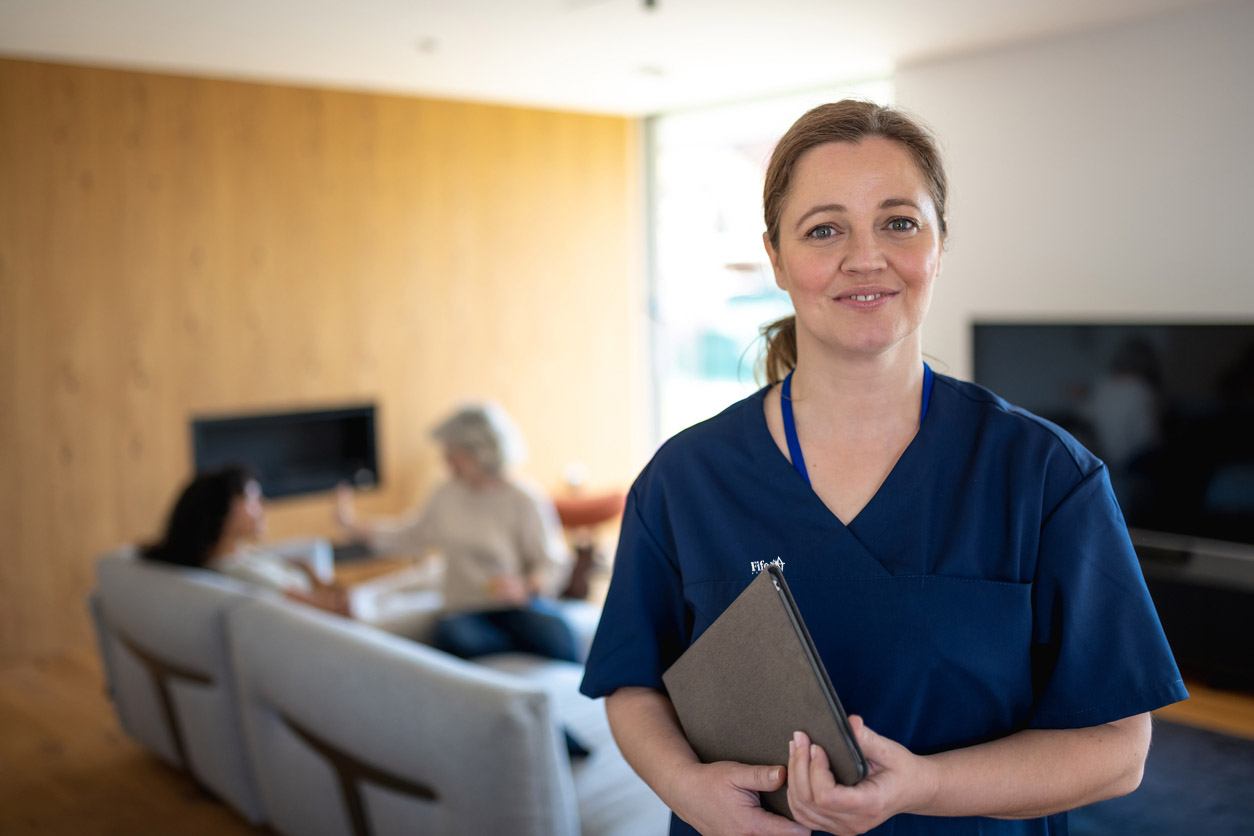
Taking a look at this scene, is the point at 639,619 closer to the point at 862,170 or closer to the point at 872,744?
the point at 872,744

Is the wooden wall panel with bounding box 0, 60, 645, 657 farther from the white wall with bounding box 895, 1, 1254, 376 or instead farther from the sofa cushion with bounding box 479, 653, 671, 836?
the sofa cushion with bounding box 479, 653, 671, 836

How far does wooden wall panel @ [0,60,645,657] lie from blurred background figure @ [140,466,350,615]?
63.7 inches

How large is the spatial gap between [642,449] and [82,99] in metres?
3.70

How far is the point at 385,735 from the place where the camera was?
229 cm

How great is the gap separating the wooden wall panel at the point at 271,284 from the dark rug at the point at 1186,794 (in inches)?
151

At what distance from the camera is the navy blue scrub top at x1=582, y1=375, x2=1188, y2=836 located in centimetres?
102

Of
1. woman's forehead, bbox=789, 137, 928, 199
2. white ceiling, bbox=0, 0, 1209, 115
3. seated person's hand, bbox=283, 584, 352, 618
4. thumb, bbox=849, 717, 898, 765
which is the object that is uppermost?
white ceiling, bbox=0, 0, 1209, 115

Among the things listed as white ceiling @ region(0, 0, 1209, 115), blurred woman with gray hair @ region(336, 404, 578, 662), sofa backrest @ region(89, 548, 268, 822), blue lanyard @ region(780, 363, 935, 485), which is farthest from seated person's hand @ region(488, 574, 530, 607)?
blue lanyard @ region(780, 363, 935, 485)

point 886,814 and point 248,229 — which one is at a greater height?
point 248,229

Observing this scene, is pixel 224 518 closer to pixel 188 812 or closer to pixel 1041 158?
pixel 188 812

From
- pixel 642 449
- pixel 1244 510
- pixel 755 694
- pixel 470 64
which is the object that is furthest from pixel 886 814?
pixel 642 449

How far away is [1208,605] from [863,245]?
3.40 m

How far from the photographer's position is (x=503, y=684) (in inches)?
83.7

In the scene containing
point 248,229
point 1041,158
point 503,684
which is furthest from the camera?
point 248,229
